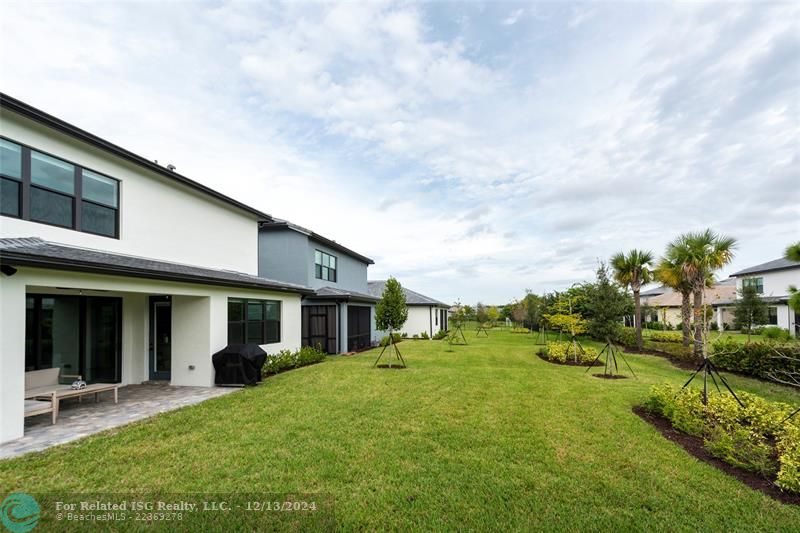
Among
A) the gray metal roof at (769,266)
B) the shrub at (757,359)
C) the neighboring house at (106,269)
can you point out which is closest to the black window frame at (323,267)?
the neighboring house at (106,269)

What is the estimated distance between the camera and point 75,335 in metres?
9.17

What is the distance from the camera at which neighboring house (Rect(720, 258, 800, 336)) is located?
2770 cm

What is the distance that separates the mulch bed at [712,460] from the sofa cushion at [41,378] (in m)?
12.7

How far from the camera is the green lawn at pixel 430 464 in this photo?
3.80 metres

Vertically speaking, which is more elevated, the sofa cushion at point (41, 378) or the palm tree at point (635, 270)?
the palm tree at point (635, 270)

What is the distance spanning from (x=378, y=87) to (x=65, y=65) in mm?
8893

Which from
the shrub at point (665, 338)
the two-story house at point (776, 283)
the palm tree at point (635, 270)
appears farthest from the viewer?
the two-story house at point (776, 283)

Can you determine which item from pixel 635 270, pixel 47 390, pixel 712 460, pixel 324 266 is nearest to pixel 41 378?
pixel 47 390

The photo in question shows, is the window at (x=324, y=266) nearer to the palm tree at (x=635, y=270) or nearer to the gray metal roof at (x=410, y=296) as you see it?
the gray metal roof at (x=410, y=296)

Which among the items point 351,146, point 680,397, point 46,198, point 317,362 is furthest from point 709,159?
point 46,198

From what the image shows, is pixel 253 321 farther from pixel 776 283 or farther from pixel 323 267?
pixel 776 283

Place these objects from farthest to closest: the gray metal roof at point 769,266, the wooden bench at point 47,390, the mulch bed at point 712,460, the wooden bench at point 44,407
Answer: the gray metal roof at point 769,266
the wooden bench at point 47,390
the wooden bench at point 44,407
the mulch bed at point 712,460

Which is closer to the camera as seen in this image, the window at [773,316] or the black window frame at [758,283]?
the window at [773,316]

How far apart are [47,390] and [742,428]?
13131 mm
